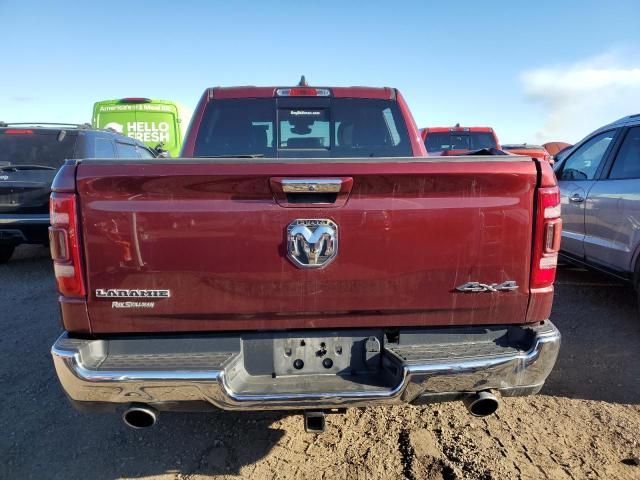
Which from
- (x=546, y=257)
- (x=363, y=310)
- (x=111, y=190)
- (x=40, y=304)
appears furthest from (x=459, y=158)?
(x=40, y=304)

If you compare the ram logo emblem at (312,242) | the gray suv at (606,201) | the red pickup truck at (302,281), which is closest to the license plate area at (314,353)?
the red pickup truck at (302,281)

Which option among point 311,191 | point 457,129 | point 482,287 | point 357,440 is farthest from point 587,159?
point 457,129

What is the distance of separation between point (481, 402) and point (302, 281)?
1020 millimetres

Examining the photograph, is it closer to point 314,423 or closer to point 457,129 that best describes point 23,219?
point 314,423

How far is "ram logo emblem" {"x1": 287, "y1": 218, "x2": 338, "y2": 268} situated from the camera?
2072 millimetres

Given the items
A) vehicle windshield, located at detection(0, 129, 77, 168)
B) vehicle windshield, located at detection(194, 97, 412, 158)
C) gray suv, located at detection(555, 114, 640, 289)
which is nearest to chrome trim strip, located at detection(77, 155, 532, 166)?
vehicle windshield, located at detection(194, 97, 412, 158)

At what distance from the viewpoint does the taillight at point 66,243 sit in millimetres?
2025

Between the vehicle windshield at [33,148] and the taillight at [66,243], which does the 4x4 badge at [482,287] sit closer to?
the taillight at [66,243]

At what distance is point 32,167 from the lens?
648cm

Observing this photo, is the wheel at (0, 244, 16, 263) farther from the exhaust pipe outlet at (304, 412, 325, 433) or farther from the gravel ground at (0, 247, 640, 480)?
the exhaust pipe outlet at (304, 412, 325, 433)

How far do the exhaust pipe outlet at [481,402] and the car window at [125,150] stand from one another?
7.04m

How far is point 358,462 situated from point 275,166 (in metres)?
1.70

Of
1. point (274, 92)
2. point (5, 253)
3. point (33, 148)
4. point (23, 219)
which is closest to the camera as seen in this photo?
point (274, 92)

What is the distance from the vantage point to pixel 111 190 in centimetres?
203
